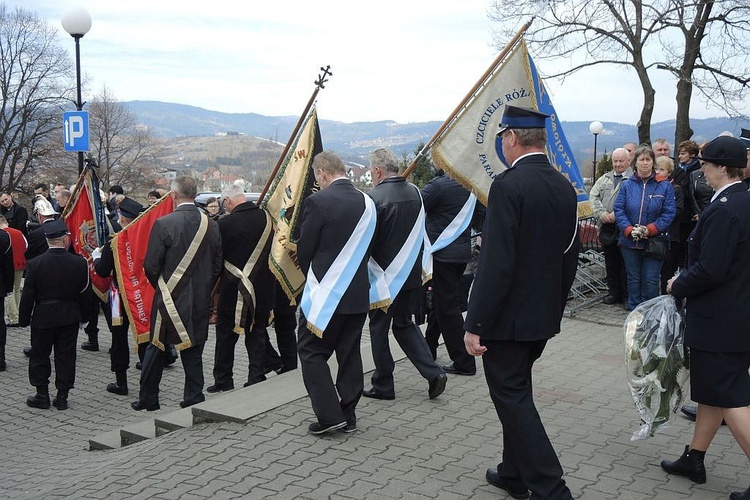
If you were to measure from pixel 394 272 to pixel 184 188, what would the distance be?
227 cm

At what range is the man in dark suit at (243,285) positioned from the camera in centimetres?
757

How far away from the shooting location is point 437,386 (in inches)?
243

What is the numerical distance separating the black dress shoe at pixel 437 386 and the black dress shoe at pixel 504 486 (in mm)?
1570

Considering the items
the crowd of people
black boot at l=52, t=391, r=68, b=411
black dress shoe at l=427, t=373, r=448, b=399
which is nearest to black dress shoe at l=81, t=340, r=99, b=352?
the crowd of people

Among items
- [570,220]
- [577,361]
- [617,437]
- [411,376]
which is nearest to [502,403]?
[570,220]

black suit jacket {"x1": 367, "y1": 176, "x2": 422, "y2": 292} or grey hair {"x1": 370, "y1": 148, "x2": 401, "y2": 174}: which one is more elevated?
grey hair {"x1": 370, "y1": 148, "x2": 401, "y2": 174}

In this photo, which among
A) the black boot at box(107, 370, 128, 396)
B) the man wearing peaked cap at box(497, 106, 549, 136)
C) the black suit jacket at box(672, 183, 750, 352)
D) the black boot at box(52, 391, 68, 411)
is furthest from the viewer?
the black boot at box(107, 370, 128, 396)

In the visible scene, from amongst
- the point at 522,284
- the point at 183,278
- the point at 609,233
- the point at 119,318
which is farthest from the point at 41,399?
the point at 609,233

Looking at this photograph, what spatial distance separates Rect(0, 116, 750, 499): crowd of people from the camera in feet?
13.1

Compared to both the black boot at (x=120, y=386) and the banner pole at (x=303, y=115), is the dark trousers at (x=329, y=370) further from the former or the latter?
the black boot at (x=120, y=386)

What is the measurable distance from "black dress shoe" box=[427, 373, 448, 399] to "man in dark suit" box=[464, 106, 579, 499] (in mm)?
2011

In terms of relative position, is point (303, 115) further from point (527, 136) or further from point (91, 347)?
point (91, 347)

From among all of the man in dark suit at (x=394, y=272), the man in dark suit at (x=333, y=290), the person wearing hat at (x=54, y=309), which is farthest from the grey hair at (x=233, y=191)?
the man in dark suit at (x=333, y=290)

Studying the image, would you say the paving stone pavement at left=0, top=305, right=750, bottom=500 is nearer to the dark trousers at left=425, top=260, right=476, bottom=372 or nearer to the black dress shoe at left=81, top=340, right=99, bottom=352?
the dark trousers at left=425, top=260, right=476, bottom=372
